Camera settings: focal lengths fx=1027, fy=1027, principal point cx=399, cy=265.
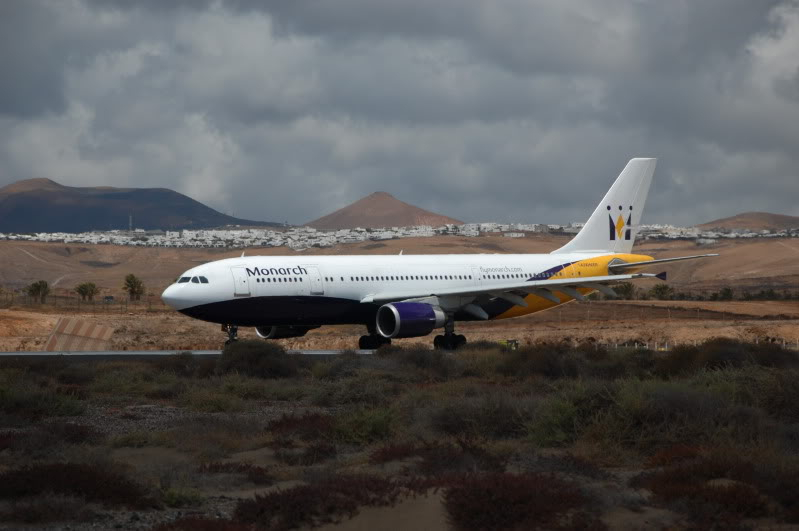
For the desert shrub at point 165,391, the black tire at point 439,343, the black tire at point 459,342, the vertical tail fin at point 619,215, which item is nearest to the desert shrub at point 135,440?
the desert shrub at point 165,391

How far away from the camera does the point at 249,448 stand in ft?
52.1

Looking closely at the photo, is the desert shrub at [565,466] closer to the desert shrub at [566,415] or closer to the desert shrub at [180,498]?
the desert shrub at [566,415]

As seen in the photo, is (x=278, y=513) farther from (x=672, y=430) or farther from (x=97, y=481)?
(x=672, y=430)

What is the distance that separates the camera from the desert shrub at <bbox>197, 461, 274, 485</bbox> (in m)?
13.2

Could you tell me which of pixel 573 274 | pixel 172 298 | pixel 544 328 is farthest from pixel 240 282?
pixel 544 328

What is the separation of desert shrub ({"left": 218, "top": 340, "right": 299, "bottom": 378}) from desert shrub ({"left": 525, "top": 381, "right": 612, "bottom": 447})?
10676 millimetres

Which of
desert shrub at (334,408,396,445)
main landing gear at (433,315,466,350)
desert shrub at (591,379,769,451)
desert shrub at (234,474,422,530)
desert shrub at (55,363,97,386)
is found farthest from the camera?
main landing gear at (433,315,466,350)

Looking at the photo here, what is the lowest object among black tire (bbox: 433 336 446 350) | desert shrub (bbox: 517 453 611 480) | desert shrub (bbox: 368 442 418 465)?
black tire (bbox: 433 336 446 350)

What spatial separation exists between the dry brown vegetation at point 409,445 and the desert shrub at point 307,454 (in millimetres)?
34

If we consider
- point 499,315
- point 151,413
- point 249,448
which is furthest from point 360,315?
point 249,448

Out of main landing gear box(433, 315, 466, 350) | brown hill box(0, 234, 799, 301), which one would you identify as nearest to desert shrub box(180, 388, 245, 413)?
main landing gear box(433, 315, 466, 350)

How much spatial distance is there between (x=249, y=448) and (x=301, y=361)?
12273 mm

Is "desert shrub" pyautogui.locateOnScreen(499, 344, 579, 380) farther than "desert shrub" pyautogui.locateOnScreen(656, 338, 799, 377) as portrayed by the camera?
Yes

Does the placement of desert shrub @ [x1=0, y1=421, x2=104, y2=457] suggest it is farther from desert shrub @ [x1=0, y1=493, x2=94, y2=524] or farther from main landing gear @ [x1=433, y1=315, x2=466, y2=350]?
main landing gear @ [x1=433, y1=315, x2=466, y2=350]
